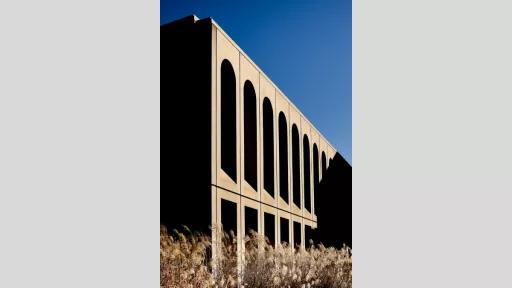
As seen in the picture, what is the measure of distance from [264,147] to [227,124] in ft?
2.16

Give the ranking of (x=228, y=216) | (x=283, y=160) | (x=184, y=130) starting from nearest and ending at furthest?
1. (x=184, y=130)
2. (x=228, y=216)
3. (x=283, y=160)

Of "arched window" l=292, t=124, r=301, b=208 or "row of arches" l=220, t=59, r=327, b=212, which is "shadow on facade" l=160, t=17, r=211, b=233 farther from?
"arched window" l=292, t=124, r=301, b=208

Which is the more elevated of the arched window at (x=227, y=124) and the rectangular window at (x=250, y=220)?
the arched window at (x=227, y=124)

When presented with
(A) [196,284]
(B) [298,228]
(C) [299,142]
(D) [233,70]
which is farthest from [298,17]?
(A) [196,284]

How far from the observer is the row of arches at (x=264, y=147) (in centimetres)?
513

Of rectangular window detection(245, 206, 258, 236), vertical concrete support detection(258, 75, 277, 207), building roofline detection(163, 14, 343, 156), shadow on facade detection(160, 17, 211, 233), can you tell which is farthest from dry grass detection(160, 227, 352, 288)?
building roofline detection(163, 14, 343, 156)

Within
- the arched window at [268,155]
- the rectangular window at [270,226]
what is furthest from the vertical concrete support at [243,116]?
the rectangular window at [270,226]

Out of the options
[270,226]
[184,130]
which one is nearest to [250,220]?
[270,226]

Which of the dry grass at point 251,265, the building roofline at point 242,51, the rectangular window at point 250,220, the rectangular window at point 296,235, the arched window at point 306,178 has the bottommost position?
the dry grass at point 251,265

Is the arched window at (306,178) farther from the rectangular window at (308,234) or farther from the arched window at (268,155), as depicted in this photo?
the arched window at (268,155)

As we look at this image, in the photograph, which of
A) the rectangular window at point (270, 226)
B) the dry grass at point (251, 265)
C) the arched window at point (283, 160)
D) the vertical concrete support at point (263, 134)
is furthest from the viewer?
the arched window at point (283, 160)

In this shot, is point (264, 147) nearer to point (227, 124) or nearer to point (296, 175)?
point (296, 175)

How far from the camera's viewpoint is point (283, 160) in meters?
5.65
